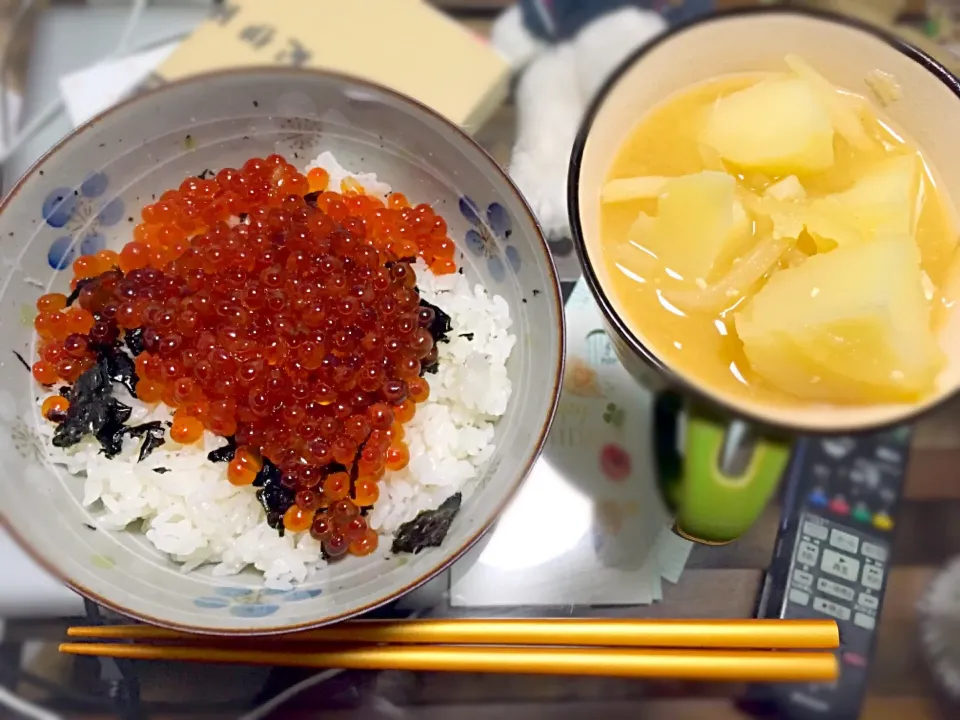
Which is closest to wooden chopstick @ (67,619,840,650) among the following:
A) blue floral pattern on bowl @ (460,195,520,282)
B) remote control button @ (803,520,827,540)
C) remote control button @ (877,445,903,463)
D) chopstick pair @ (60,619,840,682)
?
chopstick pair @ (60,619,840,682)

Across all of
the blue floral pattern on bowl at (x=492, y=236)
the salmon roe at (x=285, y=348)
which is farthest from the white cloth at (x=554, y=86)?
the salmon roe at (x=285, y=348)

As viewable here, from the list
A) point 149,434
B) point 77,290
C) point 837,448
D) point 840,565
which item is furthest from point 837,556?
point 77,290

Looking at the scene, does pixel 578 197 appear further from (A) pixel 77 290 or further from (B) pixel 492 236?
(A) pixel 77 290

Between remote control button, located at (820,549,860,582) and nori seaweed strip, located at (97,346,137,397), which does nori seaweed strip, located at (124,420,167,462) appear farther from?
remote control button, located at (820,549,860,582)

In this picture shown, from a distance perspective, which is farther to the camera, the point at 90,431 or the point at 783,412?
the point at 90,431

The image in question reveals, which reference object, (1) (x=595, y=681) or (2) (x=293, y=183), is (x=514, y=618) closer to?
(1) (x=595, y=681)

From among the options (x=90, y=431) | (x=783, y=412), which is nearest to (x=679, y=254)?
(x=783, y=412)
